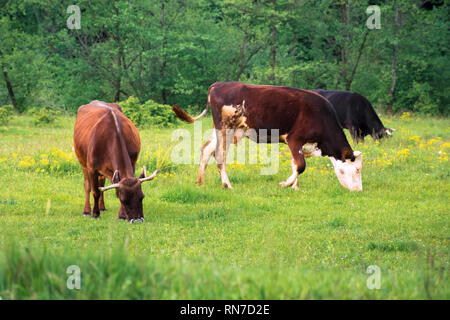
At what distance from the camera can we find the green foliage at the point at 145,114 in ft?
68.4

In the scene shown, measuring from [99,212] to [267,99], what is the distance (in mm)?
4366

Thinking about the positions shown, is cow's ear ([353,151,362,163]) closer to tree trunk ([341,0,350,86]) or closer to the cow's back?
the cow's back

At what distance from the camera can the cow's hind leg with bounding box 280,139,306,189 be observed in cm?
1047

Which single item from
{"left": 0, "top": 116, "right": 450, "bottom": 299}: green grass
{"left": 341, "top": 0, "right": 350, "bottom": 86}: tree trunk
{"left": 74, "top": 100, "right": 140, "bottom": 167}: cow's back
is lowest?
{"left": 0, "top": 116, "right": 450, "bottom": 299}: green grass

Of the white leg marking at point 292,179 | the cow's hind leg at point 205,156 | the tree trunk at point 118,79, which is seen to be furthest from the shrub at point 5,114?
the white leg marking at point 292,179

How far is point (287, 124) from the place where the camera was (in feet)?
35.3

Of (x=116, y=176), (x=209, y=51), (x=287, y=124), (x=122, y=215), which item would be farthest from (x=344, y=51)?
(x=116, y=176)

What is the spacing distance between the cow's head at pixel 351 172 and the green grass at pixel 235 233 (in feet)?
0.84

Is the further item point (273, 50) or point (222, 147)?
point (273, 50)

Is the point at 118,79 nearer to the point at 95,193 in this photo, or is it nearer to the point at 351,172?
the point at 351,172

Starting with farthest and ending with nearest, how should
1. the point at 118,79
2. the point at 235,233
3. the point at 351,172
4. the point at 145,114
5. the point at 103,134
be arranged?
the point at 118,79
the point at 145,114
the point at 351,172
the point at 103,134
the point at 235,233

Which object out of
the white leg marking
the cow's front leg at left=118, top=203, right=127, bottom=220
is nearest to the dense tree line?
the white leg marking

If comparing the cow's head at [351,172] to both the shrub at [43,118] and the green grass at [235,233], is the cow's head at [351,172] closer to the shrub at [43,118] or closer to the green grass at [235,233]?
the green grass at [235,233]

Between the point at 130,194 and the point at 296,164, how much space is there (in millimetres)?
4097
